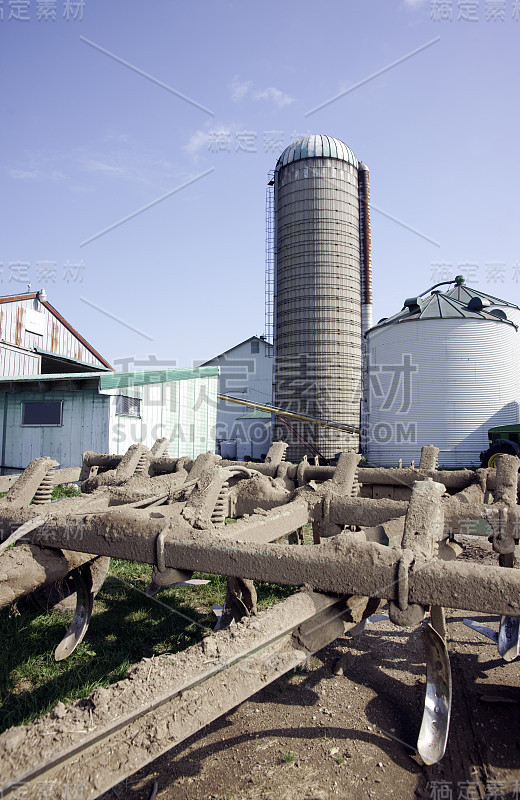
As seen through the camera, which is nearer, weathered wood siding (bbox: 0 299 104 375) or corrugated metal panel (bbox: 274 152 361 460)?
weathered wood siding (bbox: 0 299 104 375)

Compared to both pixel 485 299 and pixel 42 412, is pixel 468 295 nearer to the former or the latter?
pixel 485 299

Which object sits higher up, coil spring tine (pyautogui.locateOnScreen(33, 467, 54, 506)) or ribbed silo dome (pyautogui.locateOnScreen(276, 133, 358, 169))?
ribbed silo dome (pyautogui.locateOnScreen(276, 133, 358, 169))

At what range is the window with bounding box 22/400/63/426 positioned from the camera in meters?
13.8

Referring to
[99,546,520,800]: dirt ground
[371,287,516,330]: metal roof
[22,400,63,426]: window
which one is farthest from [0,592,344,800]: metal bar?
[371,287,516,330]: metal roof

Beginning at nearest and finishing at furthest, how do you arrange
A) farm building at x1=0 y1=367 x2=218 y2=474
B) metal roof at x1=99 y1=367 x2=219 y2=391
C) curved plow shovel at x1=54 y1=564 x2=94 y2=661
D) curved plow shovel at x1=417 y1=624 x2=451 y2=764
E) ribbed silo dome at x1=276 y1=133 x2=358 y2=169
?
1. curved plow shovel at x1=417 y1=624 x2=451 y2=764
2. curved plow shovel at x1=54 y1=564 x2=94 y2=661
3. metal roof at x1=99 y1=367 x2=219 y2=391
4. farm building at x1=0 y1=367 x2=218 y2=474
5. ribbed silo dome at x1=276 y1=133 x2=358 y2=169

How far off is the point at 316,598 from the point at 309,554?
0.20 meters

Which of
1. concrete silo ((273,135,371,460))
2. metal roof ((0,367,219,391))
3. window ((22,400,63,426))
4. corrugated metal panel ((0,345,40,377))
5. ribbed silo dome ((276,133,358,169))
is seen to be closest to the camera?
metal roof ((0,367,219,391))

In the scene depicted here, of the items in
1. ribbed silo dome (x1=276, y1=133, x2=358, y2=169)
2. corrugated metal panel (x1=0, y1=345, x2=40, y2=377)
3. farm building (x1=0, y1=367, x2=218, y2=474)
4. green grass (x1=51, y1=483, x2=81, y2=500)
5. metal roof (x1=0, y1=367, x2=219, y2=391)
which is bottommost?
green grass (x1=51, y1=483, x2=81, y2=500)

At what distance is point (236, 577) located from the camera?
287 centimetres

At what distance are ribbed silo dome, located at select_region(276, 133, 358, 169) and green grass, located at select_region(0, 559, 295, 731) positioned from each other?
2836 centimetres

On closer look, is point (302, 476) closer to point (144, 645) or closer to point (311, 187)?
point (144, 645)

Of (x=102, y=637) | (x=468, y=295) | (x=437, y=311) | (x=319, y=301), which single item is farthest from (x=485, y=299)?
(x=102, y=637)

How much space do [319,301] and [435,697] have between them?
1015 inches

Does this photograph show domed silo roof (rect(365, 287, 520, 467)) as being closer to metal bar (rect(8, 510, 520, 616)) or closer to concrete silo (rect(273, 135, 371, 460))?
concrete silo (rect(273, 135, 371, 460))
